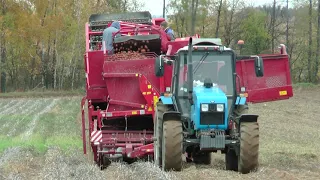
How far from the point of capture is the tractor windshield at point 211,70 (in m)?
10.5

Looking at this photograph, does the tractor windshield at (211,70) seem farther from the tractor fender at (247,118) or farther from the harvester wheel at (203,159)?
A: the harvester wheel at (203,159)

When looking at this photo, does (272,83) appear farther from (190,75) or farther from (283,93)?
(190,75)

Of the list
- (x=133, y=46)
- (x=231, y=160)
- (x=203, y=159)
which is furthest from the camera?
(x=133, y=46)

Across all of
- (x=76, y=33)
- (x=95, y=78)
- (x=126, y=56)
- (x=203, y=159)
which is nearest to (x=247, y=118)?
(x=203, y=159)

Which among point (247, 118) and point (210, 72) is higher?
point (210, 72)

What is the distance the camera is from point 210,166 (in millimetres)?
11422

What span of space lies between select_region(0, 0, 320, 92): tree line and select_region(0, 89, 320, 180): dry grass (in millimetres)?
20270

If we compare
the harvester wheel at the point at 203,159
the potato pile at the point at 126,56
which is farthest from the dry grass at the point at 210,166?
the potato pile at the point at 126,56

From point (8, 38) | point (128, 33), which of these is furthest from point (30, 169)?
point (8, 38)

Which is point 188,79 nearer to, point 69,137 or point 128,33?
point 128,33

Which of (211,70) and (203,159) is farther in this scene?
(203,159)

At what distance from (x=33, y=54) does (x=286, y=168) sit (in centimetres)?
3812

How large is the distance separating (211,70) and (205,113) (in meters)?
1.14

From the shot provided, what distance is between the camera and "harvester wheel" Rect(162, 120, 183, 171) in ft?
31.4
